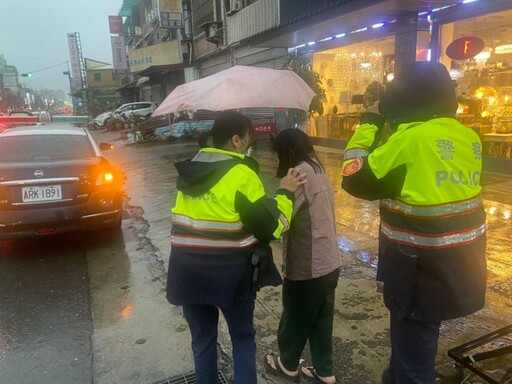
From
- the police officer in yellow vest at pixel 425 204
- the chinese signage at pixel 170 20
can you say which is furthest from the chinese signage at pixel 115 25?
the police officer in yellow vest at pixel 425 204

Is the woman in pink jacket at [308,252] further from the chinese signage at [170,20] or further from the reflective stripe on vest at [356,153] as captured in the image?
the chinese signage at [170,20]

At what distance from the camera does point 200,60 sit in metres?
23.0

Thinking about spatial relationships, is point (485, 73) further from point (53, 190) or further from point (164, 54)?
point (164, 54)

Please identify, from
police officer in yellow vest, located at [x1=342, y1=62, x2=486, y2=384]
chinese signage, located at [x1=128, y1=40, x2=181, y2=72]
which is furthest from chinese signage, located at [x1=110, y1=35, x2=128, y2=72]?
police officer in yellow vest, located at [x1=342, y1=62, x2=486, y2=384]

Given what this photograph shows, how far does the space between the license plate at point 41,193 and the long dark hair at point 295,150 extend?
133 inches

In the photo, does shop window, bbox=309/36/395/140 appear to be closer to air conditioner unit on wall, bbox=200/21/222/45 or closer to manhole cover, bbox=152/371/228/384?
air conditioner unit on wall, bbox=200/21/222/45

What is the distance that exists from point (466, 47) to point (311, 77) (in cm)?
461

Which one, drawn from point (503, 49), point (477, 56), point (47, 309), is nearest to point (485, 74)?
point (477, 56)

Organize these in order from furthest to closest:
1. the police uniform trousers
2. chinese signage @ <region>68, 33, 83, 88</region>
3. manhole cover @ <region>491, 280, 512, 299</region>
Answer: chinese signage @ <region>68, 33, 83, 88</region>, manhole cover @ <region>491, 280, 512, 299</region>, the police uniform trousers

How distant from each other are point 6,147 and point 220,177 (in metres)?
4.56

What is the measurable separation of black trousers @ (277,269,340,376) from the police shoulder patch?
725 millimetres

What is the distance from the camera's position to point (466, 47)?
327 inches

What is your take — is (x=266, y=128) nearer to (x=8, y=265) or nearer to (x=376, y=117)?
(x=8, y=265)

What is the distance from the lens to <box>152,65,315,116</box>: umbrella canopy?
13.5 feet
